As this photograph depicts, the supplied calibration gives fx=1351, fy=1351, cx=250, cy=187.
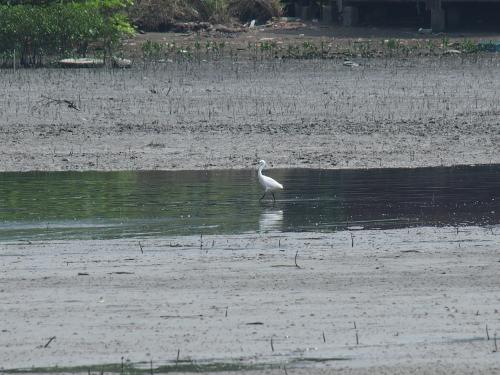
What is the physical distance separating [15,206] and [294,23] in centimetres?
2299

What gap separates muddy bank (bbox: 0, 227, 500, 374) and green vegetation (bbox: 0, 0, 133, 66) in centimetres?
1677

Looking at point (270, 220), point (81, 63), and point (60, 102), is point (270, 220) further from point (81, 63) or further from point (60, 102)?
point (81, 63)

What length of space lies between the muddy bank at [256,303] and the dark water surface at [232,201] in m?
1.19

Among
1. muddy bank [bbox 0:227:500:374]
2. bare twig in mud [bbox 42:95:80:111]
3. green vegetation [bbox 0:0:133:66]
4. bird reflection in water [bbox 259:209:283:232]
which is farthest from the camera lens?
green vegetation [bbox 0:0:133:66]

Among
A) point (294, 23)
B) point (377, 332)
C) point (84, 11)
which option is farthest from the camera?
point (294, 23)

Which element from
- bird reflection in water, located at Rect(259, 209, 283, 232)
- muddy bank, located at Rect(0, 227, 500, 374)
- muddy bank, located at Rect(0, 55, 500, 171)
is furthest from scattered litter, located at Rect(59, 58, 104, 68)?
muddy bank, located at Rect(0, 227, 500, 374)

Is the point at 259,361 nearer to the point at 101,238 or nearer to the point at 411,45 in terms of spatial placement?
the point at 101,238

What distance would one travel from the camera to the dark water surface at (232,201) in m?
13.8

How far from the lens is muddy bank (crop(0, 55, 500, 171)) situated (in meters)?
19.8

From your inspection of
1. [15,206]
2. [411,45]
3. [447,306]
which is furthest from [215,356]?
[411,45]

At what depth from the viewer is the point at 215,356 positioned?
27.3 ft

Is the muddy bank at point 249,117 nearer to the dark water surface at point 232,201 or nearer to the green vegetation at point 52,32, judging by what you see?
the dark water surface at point 232,201

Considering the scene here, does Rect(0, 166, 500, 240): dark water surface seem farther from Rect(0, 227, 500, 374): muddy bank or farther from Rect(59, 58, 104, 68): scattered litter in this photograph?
Rect(59, 58, 104, 68): scattered litter

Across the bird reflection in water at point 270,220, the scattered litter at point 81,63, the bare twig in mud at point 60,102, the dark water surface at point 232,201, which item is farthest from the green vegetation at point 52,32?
the bird reflection in water at point 270,220
